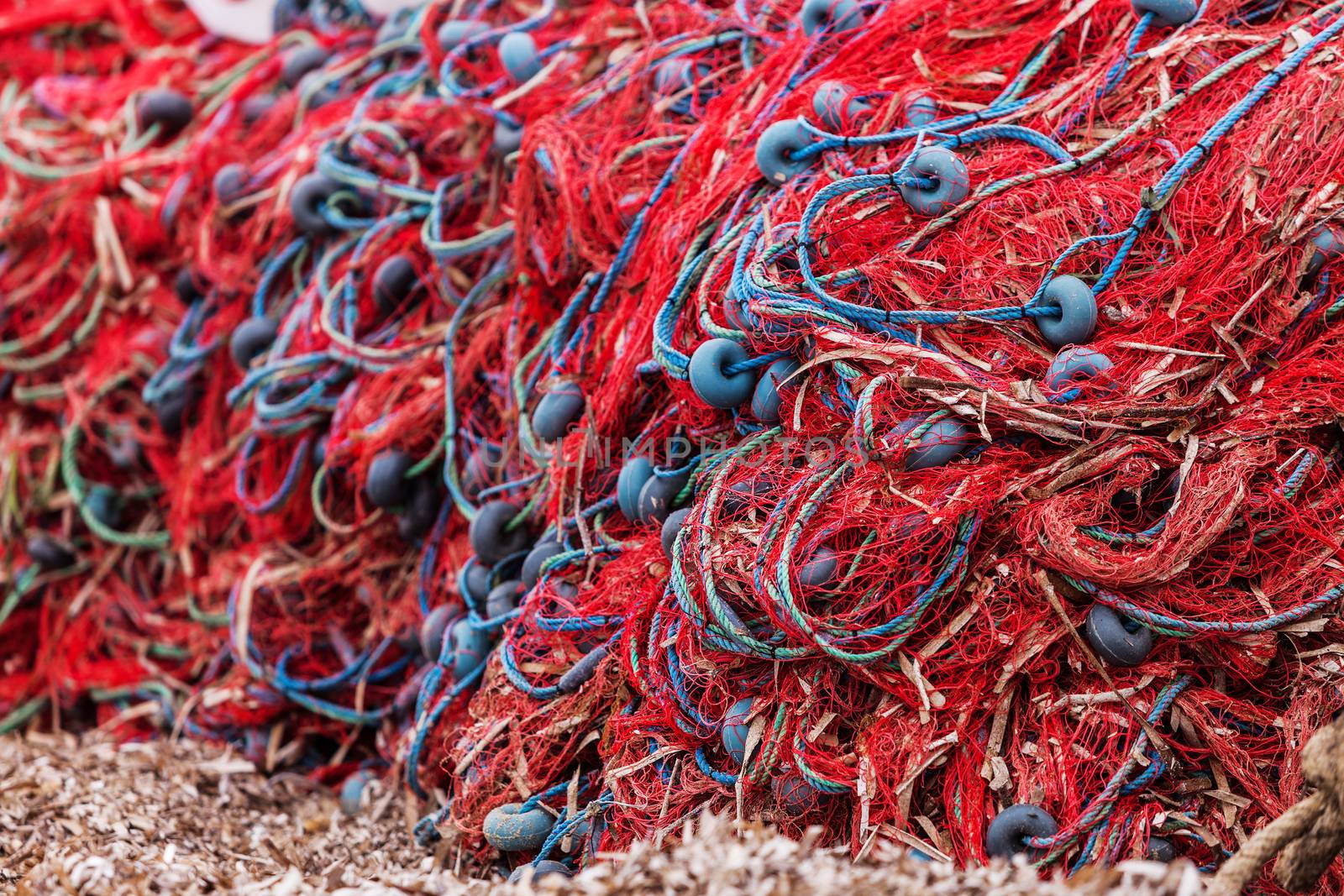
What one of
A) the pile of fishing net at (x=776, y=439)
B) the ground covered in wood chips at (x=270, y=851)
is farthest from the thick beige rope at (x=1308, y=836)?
the pile of fishing net at (x=776, y=439)

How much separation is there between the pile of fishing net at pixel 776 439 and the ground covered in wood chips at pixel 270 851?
0.51ft

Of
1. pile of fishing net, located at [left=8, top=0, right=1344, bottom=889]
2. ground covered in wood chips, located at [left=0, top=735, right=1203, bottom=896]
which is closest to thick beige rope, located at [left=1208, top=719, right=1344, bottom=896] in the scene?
ground covered in wood chips, located at [left=0, top=735, right=1203, bottom=896]

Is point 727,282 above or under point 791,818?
above

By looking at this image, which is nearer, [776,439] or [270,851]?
[776,439]

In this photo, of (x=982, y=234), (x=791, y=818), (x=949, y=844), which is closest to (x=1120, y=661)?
(x=949, y=844)

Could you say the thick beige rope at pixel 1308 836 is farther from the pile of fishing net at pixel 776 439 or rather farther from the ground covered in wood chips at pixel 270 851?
the pile of fishing net at pixel 776 439

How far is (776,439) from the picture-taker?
259cm

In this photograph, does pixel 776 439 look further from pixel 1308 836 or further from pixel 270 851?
pixel 270 851

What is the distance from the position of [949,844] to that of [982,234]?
108 centimetres

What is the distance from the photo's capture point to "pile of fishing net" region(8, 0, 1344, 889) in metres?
2.32

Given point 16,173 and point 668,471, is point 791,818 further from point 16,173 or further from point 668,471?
point 16,173

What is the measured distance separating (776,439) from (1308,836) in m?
1.09

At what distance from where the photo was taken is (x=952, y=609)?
2.39 meters

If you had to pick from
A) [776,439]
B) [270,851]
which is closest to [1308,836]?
[776,439]
